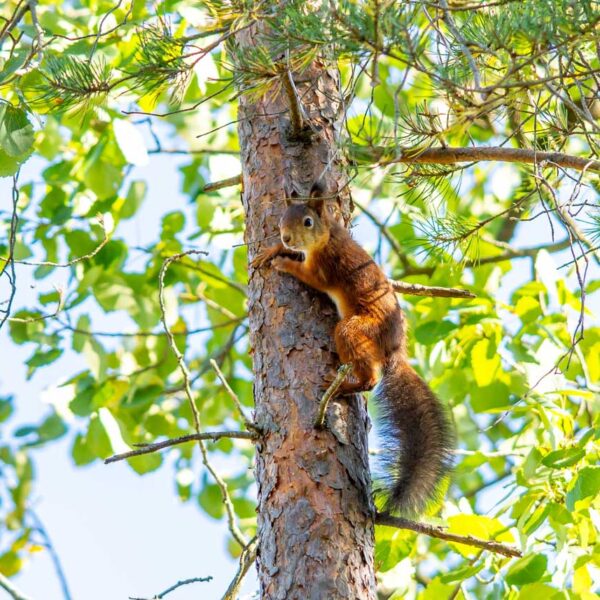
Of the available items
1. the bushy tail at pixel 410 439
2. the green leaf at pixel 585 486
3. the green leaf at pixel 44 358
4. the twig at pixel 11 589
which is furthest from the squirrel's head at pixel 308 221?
the green leaf at pixel 44 358

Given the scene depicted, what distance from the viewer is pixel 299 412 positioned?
2006 millimetres

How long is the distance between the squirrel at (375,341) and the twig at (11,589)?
1.05 meters

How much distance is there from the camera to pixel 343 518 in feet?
6.16

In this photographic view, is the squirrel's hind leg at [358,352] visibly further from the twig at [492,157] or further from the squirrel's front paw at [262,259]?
the twig at [492,157]

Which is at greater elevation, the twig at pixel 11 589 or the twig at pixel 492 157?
the twig at pixel 492 157

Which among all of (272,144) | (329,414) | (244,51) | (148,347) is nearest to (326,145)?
(272,144)

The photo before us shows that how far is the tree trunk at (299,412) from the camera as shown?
184 cm

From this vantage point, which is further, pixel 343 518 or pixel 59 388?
Result: pixel 59 388

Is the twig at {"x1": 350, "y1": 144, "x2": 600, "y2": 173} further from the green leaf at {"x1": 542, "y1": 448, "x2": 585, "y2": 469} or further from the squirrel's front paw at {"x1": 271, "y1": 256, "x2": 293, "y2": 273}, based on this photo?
the green leaf at {"x1": 542, "y1": 448, "x2": 585, "y2": 469}

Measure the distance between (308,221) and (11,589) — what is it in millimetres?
1295

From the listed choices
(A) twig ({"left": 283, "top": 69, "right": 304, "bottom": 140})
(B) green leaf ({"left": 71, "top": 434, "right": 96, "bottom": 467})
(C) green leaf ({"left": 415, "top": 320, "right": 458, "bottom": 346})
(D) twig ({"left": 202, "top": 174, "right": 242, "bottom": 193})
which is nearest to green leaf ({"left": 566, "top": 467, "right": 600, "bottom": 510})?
(C) green leaf ({"left": 415, "top": 320, "right": 458, "bottom": 346})

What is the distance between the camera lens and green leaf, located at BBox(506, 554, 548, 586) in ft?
7.16

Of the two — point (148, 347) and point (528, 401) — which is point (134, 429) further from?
point (528, 401)

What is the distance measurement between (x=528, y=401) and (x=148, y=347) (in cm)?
243
